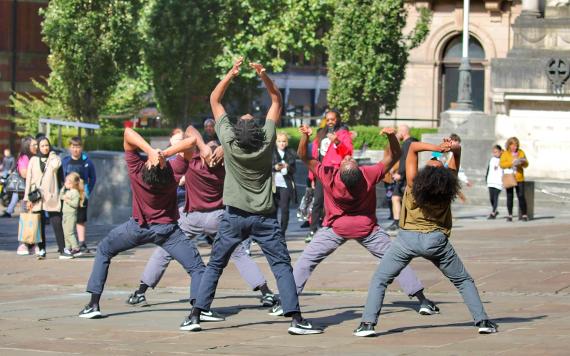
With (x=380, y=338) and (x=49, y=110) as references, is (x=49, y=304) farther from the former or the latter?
(x=49, y=110)

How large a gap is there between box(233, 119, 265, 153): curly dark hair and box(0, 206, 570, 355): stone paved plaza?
1.51 meters

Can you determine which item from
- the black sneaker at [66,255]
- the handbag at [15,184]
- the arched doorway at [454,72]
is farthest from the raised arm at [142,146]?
the arched doorway at [454,72]

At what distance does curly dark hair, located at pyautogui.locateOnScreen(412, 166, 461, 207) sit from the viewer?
1154 centimetres

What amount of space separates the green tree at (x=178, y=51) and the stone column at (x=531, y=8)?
46.6 feet

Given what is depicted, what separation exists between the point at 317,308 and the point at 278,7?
3668 centimetres

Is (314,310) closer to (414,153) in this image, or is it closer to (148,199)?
(148,199)

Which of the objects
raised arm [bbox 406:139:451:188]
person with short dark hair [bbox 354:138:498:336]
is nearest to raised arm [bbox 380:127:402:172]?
raised arm [bbox 406:139:451:188]

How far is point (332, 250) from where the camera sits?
13.0m

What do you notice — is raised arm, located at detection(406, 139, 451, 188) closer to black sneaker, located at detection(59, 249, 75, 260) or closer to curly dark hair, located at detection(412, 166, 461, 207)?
curly dark hair, located at detection(412, 166, 461, 207)

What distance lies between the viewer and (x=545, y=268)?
649 inches

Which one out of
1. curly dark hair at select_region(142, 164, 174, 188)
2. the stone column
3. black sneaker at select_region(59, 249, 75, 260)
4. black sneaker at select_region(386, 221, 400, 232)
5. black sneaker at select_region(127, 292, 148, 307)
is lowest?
black sneaker at select_region(59, 249, 75, 260)

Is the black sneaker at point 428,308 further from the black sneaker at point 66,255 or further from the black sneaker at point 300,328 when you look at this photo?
the black sneaker at point 66,255

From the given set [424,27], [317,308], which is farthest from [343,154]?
[424,27]

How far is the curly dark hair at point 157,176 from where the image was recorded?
1273cm
